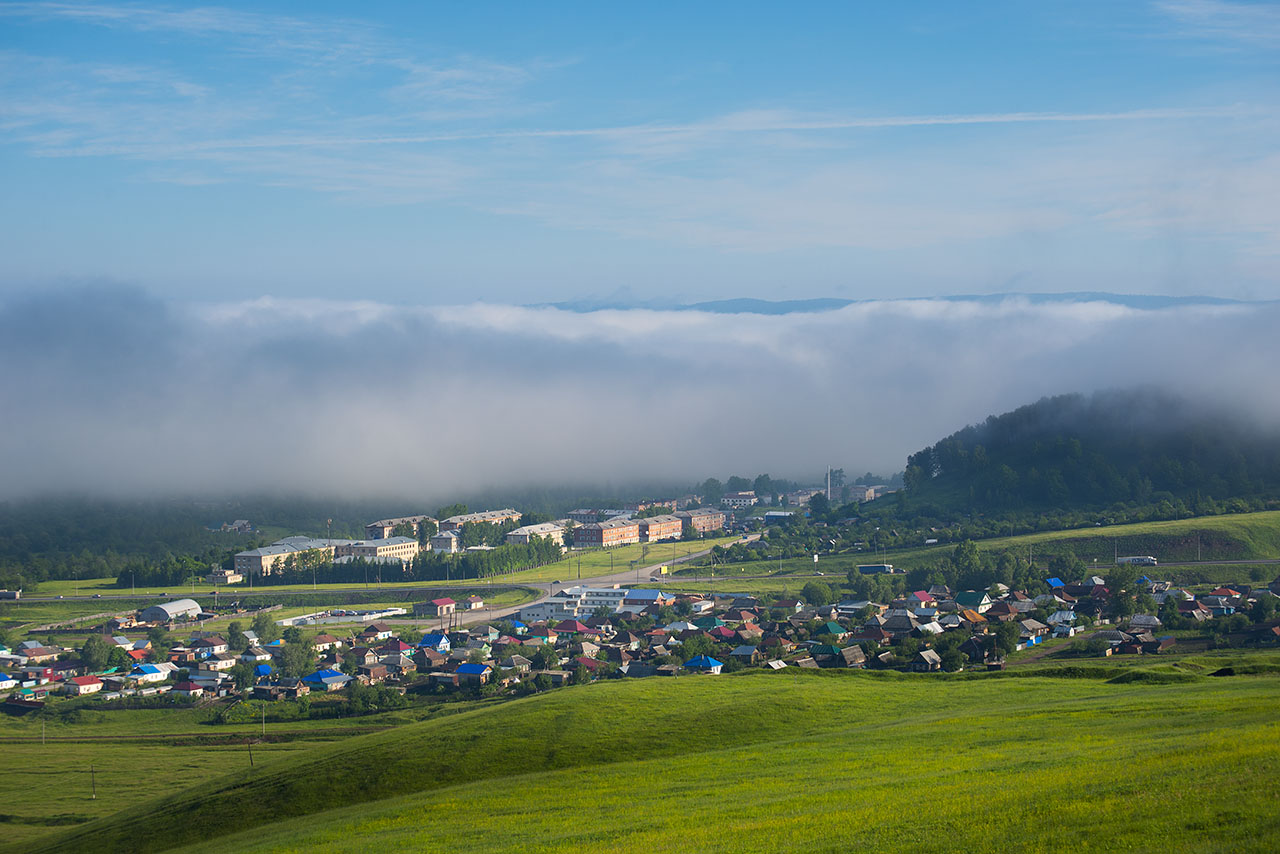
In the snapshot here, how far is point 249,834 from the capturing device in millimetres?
25984

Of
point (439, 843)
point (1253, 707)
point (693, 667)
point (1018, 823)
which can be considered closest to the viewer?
point (1018, 823)

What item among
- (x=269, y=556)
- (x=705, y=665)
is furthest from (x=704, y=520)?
(x=705, y=665)

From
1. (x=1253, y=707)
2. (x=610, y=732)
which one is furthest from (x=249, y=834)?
(x=1253, y=707)

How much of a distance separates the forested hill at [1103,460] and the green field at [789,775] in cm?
6907

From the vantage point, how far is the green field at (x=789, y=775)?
15281 mm

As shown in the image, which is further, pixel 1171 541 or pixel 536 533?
pixel 536 533

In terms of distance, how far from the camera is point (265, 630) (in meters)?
72.4

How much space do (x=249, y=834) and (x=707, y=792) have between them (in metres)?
11.4

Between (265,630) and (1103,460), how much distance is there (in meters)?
82.6

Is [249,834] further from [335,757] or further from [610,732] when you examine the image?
[610,732]

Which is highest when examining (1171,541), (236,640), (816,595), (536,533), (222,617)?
(536,533)

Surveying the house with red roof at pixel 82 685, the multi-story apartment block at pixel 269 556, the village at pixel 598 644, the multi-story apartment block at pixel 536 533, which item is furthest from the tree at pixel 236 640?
the multi-story apartment block at pixel 536 533

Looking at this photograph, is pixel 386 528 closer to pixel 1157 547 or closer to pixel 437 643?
pixel 437 643

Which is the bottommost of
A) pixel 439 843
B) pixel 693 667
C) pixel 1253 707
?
pixel 693 667
